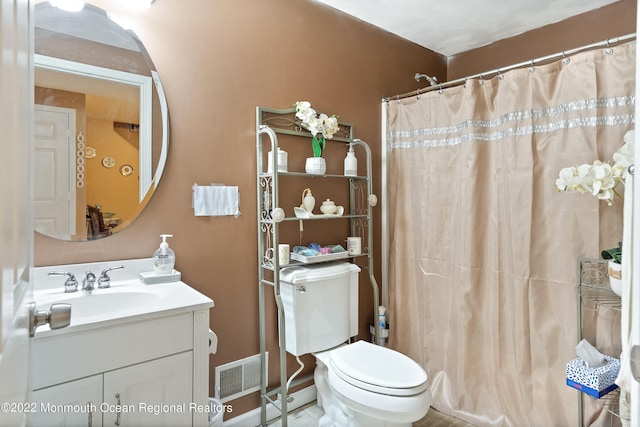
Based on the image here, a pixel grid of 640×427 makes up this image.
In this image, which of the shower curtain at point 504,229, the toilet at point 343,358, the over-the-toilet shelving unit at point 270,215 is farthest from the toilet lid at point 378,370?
the shower curtain at point 504,229

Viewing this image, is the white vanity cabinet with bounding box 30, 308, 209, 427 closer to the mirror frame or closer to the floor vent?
the floor vent

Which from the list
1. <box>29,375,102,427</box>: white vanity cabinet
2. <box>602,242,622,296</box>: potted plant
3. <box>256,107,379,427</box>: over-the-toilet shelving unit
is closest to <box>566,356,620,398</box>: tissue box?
<box>602,242,622,296</box>: potted plant

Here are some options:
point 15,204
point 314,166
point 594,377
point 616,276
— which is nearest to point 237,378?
point 314,166

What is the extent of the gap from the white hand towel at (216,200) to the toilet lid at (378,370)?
36.3 inches

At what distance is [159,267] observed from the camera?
62.6 inches

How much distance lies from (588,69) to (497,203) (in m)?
0.75

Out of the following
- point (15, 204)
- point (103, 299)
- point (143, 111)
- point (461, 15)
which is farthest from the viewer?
point (461, 15)

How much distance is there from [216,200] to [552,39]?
8.29ft

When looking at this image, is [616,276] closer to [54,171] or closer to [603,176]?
[603,176]

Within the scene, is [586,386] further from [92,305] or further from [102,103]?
[102,103]

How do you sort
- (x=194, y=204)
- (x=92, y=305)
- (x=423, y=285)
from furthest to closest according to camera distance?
(x=423, y=285), (x=194, y=204), (x=92, y=305)

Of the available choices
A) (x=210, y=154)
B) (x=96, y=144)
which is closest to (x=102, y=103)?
(x=96, y=144)

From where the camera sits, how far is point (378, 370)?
5.38 ft

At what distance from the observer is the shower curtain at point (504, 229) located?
1.68 meters
